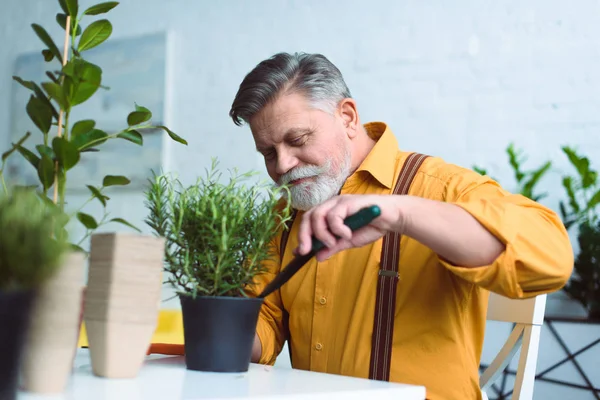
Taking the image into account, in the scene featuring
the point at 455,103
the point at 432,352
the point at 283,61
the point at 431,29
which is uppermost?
the point at 431,29

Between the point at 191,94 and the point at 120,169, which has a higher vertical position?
the point at 191,94

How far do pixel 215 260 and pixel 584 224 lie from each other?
203 centimetres

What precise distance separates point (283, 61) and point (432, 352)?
65cm

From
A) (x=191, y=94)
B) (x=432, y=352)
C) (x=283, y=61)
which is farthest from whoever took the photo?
(x=191, y=94)

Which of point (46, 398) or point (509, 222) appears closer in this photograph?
point (46, 398)

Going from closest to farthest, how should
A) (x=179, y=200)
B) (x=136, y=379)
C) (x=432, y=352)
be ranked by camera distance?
1. (x=136, y=379)
2. (x=179, y=200)
3. (x=432, y=352)

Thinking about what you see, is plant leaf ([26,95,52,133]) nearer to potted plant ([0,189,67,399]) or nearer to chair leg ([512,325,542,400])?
potted plant ([0,189,67,399])

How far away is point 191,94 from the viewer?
3607mm

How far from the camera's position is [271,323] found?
1.38 meters

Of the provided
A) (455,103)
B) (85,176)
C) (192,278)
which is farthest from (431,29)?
(192,278)

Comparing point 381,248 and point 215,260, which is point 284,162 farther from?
point 215,260

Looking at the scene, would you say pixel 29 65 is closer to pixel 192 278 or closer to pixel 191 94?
pixel 191 94

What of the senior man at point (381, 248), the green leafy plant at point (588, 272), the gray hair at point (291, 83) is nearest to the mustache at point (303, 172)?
the senior man at point (381, 248)

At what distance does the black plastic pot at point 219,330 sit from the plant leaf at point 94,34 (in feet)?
1.18
